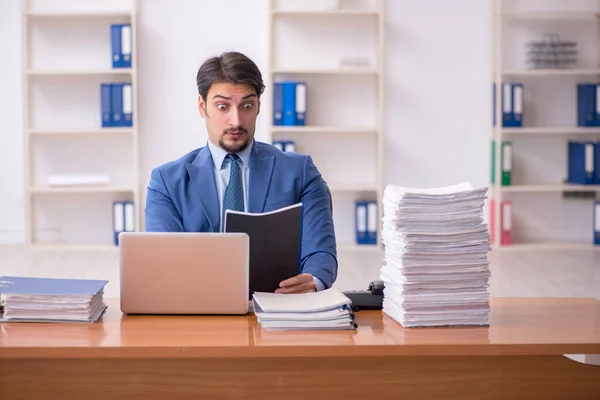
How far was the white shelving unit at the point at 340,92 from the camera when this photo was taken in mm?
6992

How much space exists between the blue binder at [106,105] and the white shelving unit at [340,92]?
119cm

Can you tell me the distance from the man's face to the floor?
7.95 feet

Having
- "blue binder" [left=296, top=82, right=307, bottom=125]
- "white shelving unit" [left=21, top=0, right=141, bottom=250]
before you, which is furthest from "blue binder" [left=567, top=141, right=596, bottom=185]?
A: "white shelving unit" [left=21, top=0, right=141, bottom=250]

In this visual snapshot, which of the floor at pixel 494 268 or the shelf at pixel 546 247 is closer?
the floor at pixel 494 268

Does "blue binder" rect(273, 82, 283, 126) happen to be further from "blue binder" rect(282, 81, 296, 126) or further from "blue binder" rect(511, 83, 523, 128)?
"blue binder" rect(511, 83, 523, 128)

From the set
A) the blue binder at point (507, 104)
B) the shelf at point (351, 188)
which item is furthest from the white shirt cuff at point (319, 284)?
the blue binder at point (507, 104)

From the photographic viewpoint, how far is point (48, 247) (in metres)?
6.93

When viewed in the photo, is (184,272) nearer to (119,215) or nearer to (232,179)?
(232,179)

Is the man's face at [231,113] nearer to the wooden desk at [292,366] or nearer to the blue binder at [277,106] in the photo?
the wooden desk at [292,366]

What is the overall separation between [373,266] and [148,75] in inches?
92.6

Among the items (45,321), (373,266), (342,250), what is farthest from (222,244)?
(342,250)

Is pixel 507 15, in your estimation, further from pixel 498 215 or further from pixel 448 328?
pixel 448 328

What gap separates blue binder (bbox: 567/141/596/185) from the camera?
6965 millimetres

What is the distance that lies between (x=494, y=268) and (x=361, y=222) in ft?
4.09
